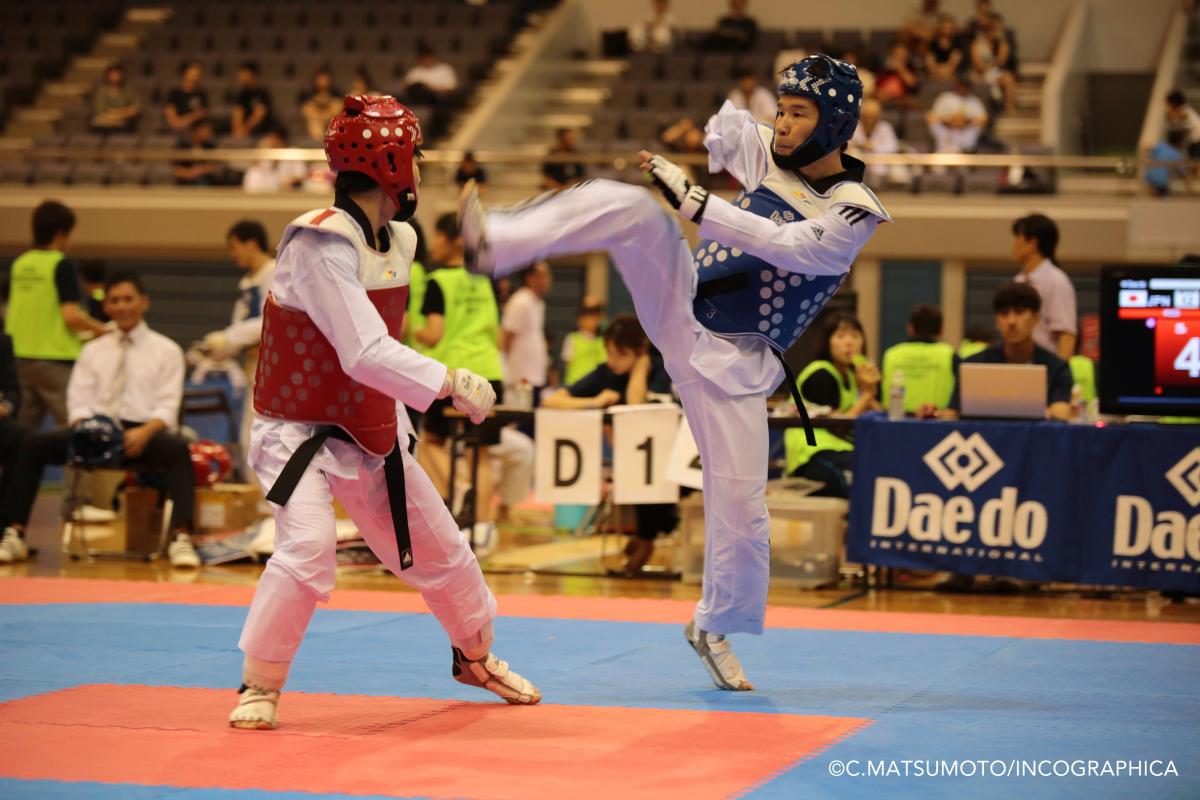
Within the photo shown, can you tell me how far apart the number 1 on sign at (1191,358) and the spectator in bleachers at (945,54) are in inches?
411

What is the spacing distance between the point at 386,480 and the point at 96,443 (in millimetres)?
4481

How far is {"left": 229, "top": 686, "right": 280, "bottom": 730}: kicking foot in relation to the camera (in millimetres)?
4219

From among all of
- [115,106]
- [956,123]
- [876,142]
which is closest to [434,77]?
[115,106]

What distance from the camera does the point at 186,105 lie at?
18.2 metres

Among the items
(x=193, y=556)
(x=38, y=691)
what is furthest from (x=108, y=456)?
(x=38, y=691)

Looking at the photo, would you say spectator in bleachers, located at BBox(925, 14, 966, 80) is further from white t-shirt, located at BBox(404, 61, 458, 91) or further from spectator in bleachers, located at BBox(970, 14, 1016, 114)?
white t-shirt, located at BBox(404, 61, 458, 91)

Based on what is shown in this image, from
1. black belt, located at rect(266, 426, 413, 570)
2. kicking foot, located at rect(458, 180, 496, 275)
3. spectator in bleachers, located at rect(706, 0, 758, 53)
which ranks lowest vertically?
black belt, located at rect(266, 426, 413, 570)

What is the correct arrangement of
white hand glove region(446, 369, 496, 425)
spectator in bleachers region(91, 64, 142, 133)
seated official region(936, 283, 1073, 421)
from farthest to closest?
spectator in bleachers region(91, 64, 142, 133), seated official region(936, 283, 1073, 421), white hand glove region(446, 369, 496, 425)

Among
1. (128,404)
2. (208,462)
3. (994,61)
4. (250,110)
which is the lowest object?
(208,462)

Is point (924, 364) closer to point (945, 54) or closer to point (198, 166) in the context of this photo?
point (945, 54)

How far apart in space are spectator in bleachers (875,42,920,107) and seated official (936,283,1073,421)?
9379 mm

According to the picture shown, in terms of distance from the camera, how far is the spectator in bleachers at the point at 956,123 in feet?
53.2

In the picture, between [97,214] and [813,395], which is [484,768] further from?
[97,214]

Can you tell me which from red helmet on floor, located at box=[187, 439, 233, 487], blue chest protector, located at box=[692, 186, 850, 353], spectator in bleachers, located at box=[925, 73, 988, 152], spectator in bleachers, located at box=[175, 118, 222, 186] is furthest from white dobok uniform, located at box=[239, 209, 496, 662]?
spectator in bleachers, located at box=[175, 118, 222, 186]
